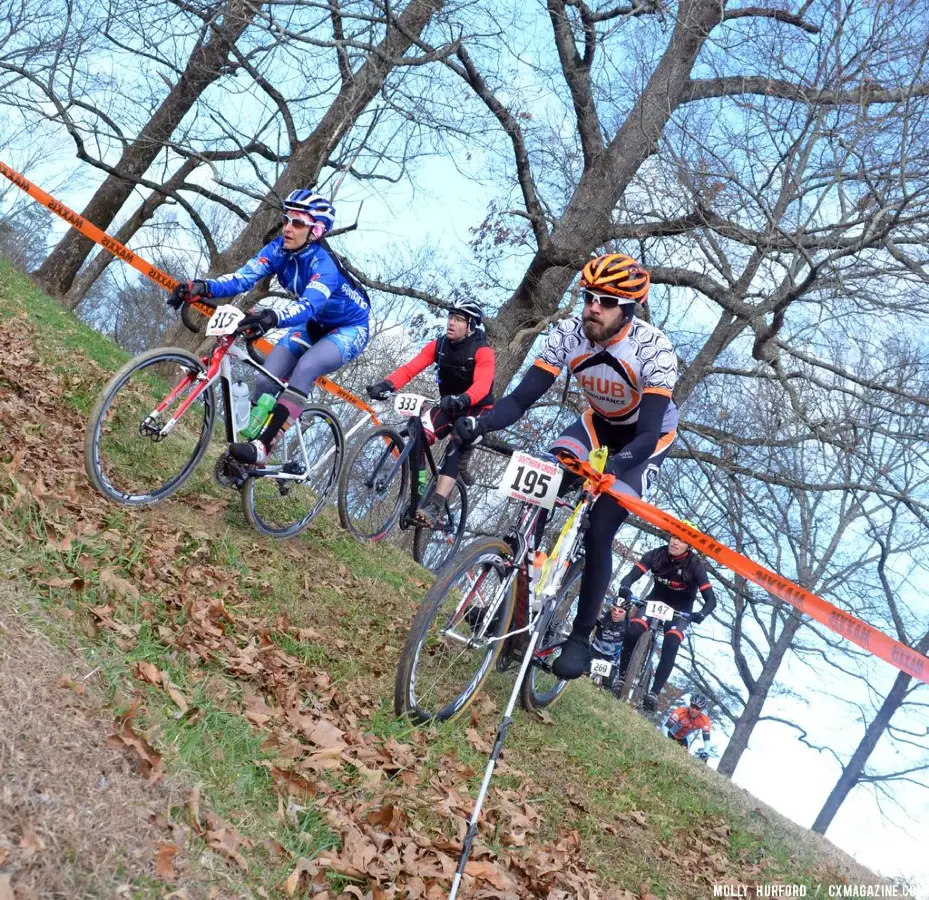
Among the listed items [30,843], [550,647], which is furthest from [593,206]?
[30,843]

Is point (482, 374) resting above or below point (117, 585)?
above

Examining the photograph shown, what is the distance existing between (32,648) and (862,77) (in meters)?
10.0

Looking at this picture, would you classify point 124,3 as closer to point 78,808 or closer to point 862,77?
point 862,77

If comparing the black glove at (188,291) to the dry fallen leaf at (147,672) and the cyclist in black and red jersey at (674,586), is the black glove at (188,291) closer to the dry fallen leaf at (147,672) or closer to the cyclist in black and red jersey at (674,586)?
the dry fallen leaf at (147,672)

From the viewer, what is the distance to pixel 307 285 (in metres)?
7.05

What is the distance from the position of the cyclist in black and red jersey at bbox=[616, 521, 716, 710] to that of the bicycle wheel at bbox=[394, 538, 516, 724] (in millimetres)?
6449

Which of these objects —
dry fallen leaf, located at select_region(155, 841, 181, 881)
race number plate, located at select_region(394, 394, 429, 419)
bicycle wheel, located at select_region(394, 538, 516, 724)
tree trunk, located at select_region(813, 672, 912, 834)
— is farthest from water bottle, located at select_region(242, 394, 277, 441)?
tree trunk, located at select_region(813, 672, 912, 834)

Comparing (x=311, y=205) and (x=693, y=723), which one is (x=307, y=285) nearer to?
(x=311, y=205)

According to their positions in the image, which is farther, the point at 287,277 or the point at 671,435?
the point at 287,277

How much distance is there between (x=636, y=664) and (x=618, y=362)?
25.7 feet

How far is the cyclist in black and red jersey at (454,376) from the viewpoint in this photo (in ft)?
29.1

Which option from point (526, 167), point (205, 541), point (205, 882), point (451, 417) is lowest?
point (205, 882)

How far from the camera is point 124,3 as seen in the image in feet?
35.2

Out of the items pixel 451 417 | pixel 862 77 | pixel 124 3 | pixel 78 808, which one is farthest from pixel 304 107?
pixel 78 808
